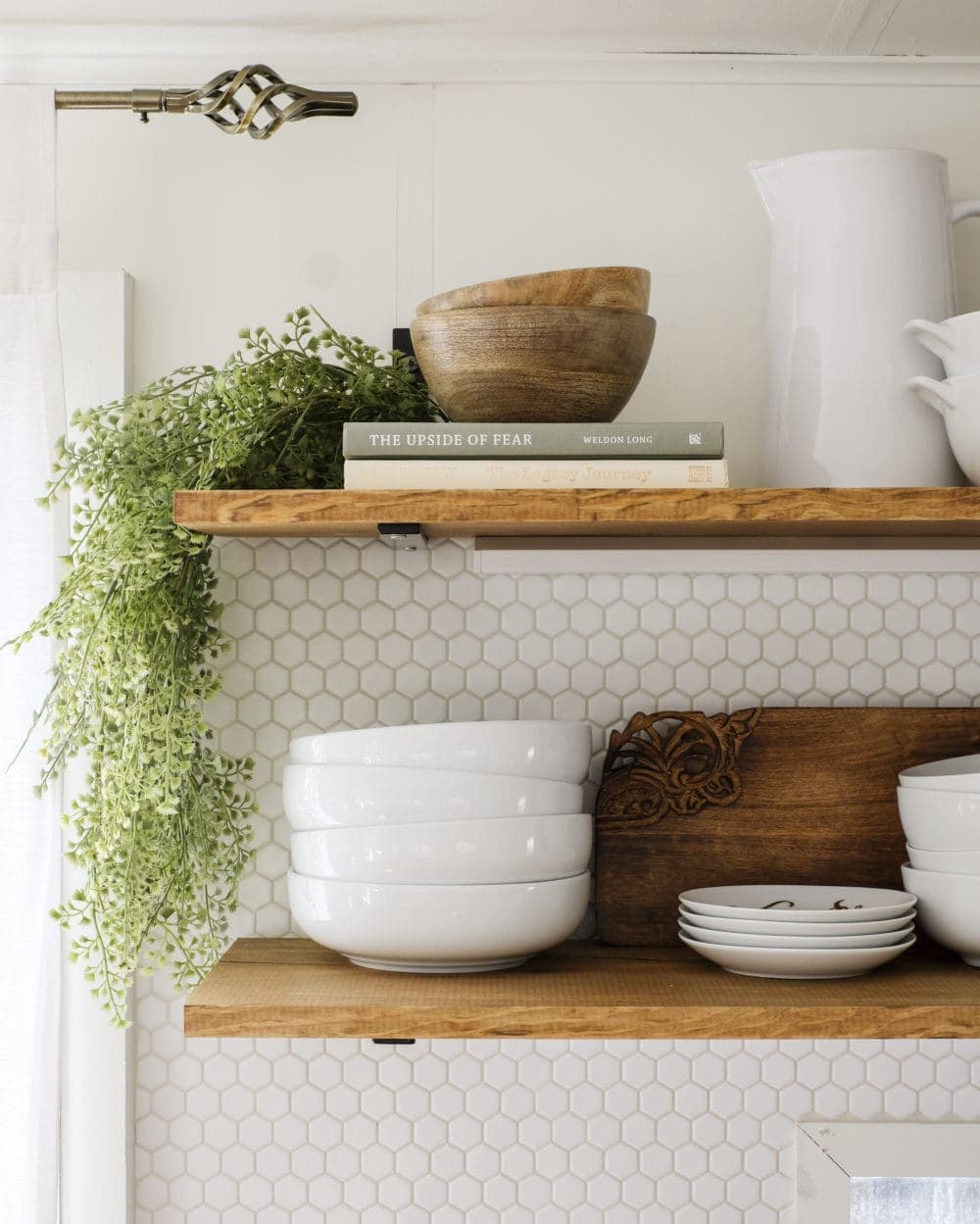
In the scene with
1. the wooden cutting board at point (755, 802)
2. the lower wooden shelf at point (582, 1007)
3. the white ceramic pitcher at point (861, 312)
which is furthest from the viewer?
the wooden cutting board at point (755, 802)

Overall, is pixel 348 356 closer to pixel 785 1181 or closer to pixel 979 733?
pixel 979 733

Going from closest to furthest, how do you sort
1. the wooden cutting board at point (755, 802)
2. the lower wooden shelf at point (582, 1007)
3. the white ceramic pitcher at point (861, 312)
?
the lower wooden shelf at point (582, 1007) < the white ceramic pitcher at point (861, 312) < the wooden cutting board at point (755, 802)

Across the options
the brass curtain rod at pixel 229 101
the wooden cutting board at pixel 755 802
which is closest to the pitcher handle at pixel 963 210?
the wooden cutting board at pixel 755 802

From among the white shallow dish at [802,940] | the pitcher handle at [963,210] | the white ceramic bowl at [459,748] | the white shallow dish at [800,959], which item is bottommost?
the white shallow dish at [800,959]

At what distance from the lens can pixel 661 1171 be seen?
123 centimetres

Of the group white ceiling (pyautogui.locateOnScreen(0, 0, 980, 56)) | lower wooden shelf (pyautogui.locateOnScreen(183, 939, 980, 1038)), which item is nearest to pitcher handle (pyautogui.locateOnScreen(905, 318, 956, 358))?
white ceiling (pyautogui.locateOnScreen(0, 0, 980, 56))

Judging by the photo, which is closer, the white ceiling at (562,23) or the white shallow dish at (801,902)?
the white shallow dish at (801,902)

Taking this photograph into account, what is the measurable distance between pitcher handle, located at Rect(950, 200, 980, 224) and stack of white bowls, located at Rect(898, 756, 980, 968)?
519 mm

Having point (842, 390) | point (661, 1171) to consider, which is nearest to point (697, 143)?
point (842, 390)

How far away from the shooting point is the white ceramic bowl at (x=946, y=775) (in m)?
1.05

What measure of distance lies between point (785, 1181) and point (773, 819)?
375 mm

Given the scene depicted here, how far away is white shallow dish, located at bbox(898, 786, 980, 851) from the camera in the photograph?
3.43 ft

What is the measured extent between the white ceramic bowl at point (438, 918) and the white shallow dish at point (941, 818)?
1.05 feet

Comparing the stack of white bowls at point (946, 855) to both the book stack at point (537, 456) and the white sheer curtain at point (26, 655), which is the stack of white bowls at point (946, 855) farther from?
the white sheer curtain at point (26, 655)
